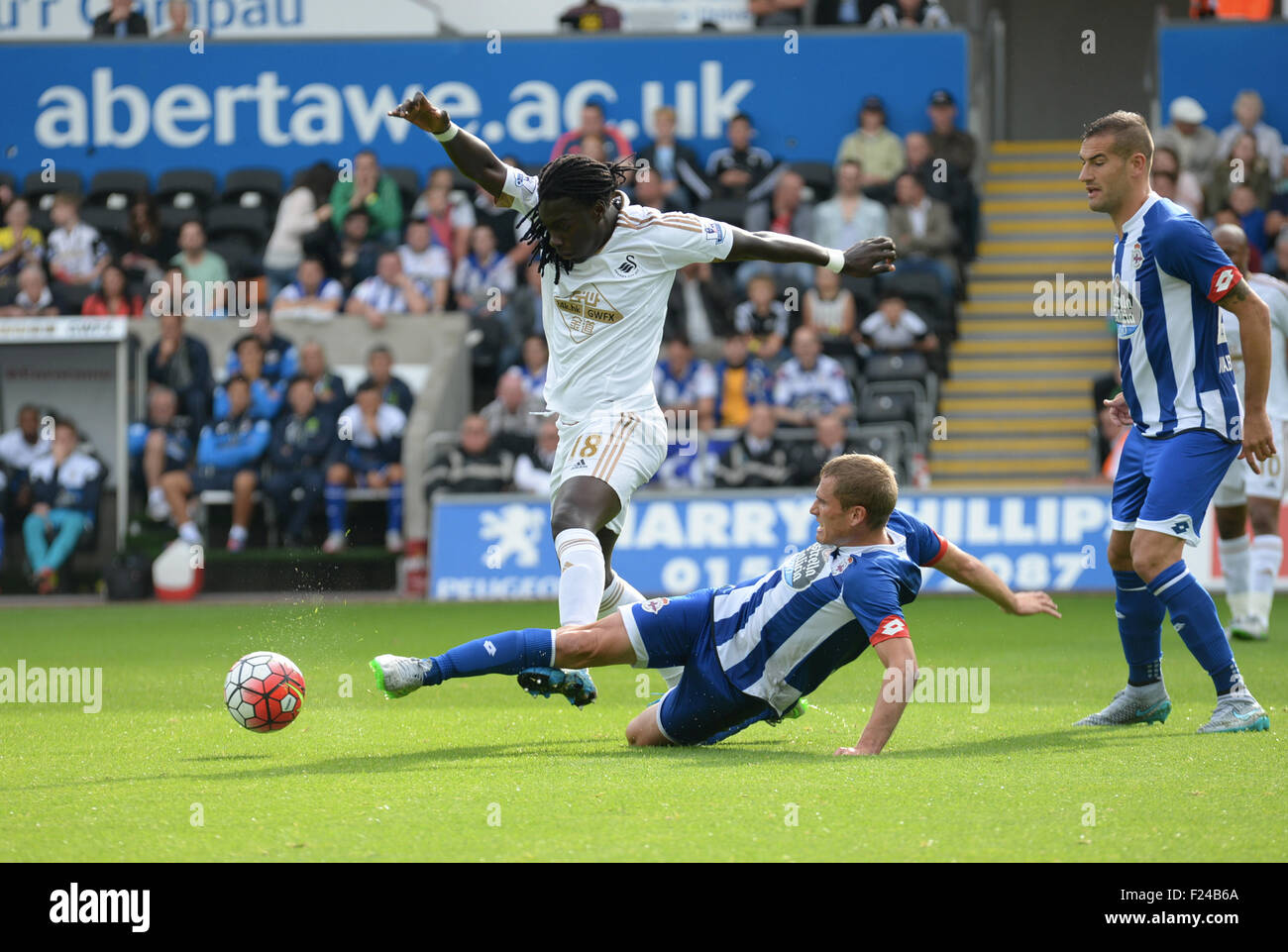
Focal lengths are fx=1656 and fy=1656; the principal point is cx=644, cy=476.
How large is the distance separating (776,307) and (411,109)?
1014cm

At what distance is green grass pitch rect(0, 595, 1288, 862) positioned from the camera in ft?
14.2

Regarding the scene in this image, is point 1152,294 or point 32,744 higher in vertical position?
Result: point 1152,294

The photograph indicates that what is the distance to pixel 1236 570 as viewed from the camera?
988 centimetres

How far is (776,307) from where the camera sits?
1642 centimetres

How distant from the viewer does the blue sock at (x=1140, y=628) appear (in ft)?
21.7

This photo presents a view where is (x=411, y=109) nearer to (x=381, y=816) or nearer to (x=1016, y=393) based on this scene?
(x=381, y=816)

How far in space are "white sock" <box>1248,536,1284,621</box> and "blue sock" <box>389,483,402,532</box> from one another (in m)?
8.30

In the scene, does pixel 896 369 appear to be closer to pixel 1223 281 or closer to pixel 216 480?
pixel 216 480

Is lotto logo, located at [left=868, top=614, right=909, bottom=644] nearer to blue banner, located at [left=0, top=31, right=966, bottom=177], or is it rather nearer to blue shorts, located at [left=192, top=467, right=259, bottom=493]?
blue shorts, located at [left=192, top=467, right=259, bottom=493]

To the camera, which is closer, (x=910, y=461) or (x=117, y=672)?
(x=117, y=672)

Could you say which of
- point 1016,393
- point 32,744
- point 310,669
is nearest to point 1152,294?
point 32,744

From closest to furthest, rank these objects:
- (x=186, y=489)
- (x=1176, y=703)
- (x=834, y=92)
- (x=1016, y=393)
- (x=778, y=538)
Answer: (x=1176, y=703) < (x=778, y=538) < (x=186, y=489) < (x=1016, y=393) < (x=834, y=92)

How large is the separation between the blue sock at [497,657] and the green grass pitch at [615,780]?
13.1 inches

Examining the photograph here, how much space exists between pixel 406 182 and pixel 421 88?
1254mm
